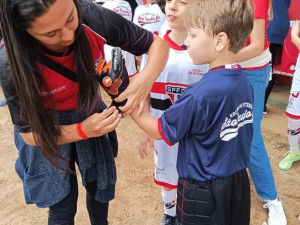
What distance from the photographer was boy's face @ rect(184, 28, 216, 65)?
4.66ft

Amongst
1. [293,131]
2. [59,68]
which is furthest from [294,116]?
Answer: [59,68]

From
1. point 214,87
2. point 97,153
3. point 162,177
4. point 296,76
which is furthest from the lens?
point 296,76

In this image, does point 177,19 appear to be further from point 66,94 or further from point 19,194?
point 19,194

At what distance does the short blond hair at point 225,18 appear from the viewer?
1401 mm

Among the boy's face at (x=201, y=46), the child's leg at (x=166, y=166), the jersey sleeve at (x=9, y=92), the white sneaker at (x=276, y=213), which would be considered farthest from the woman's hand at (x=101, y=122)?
the white sneaker at (x=276, y=213)

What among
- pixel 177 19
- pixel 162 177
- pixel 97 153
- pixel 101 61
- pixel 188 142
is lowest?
pixel 162 177

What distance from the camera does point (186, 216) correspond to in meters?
1.57

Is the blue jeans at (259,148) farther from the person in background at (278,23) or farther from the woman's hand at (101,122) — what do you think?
the person in background at (278,23)

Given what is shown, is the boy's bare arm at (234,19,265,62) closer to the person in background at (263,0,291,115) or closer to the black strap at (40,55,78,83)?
the black strap at (40,55,78,83)

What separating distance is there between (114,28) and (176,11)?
1.56 ft

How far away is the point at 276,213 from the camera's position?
240cm

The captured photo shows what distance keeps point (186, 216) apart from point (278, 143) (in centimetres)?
221

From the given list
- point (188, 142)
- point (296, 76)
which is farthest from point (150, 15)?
point (188, 142)

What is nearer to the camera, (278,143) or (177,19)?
(177,19)
